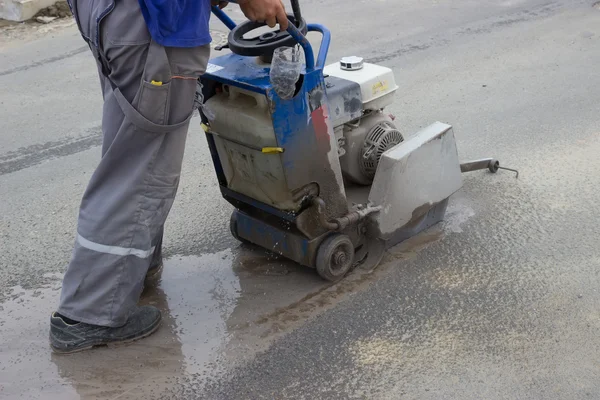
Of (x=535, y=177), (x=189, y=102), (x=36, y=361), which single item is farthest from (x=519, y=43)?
(x=36, y=361)

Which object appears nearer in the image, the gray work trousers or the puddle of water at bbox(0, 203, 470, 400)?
the gray work trousers

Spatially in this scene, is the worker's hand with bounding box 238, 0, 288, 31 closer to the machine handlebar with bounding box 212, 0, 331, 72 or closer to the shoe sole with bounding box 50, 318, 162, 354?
the machine handlebar with bounding box 212, 0, 331, 72

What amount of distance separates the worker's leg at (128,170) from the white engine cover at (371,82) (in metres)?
0.88

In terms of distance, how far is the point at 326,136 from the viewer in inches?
127

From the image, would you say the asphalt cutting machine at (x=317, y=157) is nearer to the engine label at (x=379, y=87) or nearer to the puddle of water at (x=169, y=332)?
the engine label at (x=379, y=87)

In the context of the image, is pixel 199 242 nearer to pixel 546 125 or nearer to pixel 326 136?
pixel 326 136

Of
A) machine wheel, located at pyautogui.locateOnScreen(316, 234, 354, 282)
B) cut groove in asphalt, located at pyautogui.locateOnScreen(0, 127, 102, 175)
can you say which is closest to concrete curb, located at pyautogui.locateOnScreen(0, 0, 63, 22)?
cut groove in asphalt, located at pyautogui.locateOnScreen(0, 127, 102, 175)

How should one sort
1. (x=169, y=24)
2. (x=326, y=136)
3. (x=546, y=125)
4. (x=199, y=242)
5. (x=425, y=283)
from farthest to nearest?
1. (x=546, y=125)
2. (x=199, y=242)
3. (x=425, y=283)
4. (x=326, y=136)
5. (x=169, y=24)

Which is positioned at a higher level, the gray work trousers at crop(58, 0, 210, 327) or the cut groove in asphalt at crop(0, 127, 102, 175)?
the gray work trousers at crop(58, 0, 210, 327)

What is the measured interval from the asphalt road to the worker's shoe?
5 cm

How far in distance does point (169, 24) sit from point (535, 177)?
2.57m

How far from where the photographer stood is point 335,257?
3451 millimetres

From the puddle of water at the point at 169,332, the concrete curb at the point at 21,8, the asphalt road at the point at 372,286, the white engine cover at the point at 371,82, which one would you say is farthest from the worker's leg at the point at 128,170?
the concrete curb at the point at 21,8

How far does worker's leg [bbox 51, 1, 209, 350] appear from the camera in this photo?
2.78m
